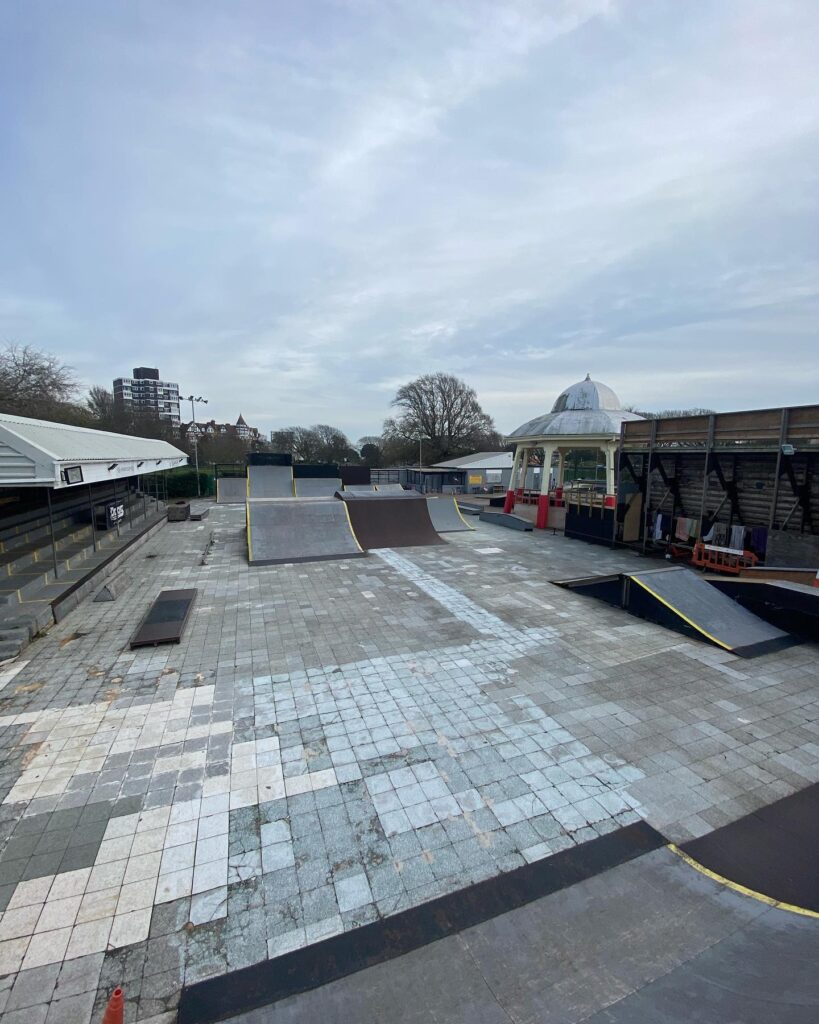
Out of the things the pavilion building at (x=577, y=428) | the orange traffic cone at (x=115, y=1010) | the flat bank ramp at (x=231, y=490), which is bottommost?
the orange traffic cone at (x=115, y=1010)

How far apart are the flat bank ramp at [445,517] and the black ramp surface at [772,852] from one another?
14294 mm

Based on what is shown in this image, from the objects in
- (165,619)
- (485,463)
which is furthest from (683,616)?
(485,463)

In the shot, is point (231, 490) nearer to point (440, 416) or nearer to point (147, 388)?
point (440, 416)

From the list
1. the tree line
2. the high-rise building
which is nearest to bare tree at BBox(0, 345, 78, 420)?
the tree line

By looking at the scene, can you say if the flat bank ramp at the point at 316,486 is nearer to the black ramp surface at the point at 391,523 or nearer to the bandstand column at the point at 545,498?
the black ramp surface at the point at 391,523

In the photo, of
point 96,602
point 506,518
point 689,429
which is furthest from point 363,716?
point 506,518

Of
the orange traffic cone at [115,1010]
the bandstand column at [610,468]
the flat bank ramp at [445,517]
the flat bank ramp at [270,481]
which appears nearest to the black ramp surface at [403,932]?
the orange traffic cone at [115,1010]

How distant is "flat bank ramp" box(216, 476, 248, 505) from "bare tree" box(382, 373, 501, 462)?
22.9m

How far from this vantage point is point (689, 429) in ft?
43.1

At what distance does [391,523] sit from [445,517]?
12.4 feet

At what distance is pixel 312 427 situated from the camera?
58.9 meters

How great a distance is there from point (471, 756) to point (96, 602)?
853 cm

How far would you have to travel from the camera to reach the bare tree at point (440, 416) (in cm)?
4622

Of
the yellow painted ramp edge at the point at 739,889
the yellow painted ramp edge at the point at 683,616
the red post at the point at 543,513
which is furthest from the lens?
the red post at the point at 543,513
